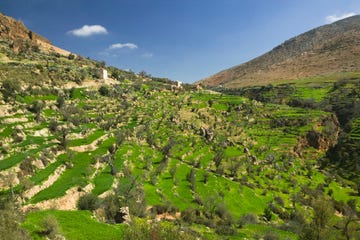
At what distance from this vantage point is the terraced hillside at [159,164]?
35844 mm

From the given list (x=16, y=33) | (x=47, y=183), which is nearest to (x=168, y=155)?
(x=47, y=183)

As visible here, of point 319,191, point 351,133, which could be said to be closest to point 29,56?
point 319,191

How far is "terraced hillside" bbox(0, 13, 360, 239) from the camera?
3584 cm

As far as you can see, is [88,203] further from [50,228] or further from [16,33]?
[16,33]

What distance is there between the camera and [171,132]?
84.1m

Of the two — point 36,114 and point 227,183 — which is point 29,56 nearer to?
point 36,114

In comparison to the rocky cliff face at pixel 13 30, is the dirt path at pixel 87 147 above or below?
below

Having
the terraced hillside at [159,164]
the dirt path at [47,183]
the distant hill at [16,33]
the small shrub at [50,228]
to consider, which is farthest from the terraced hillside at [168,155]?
the distant hill at [16,33]

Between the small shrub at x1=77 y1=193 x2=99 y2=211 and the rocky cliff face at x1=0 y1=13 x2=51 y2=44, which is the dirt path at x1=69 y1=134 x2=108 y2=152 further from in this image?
the rocky cliff face at x1=0 y1=13 x2=51 y2=44

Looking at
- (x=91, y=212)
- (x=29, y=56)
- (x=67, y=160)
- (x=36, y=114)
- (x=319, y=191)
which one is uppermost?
(x=29, y=56)

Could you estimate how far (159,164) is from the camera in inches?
2366

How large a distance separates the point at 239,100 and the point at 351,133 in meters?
44.5

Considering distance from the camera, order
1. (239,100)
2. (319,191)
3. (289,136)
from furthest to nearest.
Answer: (239,100) → (289,136) → (319,191)

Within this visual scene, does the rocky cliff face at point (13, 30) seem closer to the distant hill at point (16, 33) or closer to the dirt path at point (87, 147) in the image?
the distant hill at point (16, 33)
